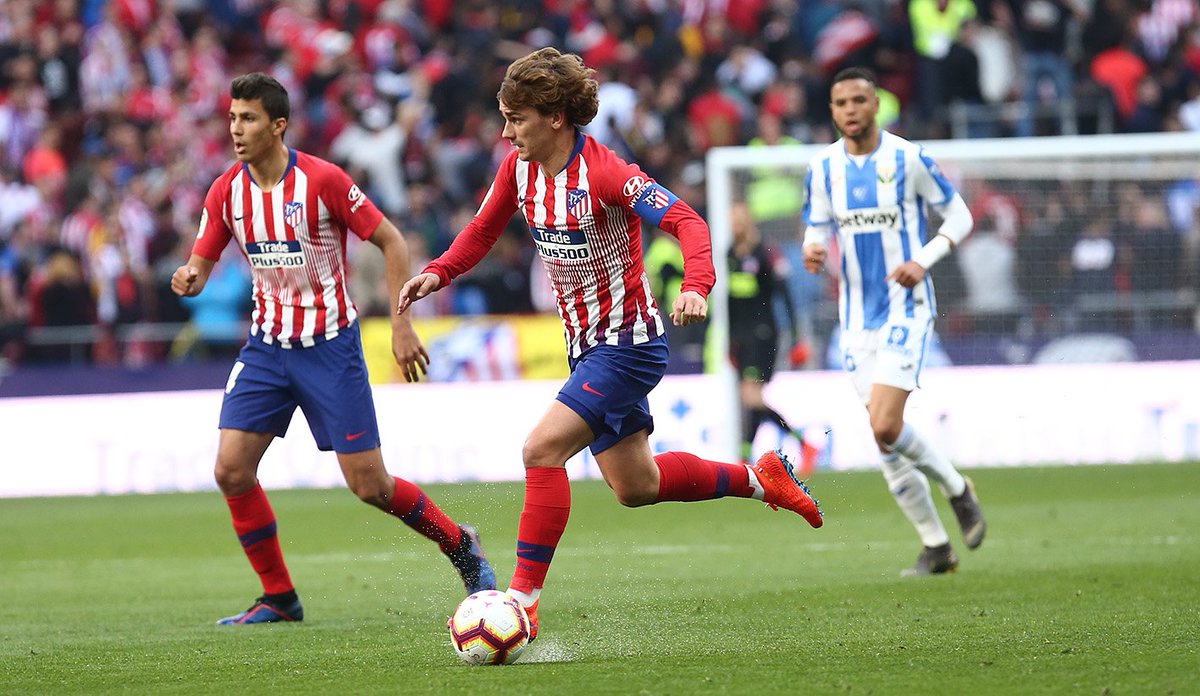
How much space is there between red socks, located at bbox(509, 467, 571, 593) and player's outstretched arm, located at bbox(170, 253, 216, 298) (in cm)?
198

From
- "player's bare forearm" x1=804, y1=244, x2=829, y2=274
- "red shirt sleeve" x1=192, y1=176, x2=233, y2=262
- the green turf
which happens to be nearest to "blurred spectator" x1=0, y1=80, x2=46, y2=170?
the green turf

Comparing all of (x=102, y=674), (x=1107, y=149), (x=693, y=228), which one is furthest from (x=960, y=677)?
(x=1107, y=149)

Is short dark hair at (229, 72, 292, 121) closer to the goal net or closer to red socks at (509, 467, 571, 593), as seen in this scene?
red socks at (509, 467, 571, 593)

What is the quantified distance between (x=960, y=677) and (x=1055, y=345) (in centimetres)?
1043

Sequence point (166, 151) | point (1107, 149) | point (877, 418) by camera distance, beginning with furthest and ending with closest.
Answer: point (166, 151)
point (1107, 149)
point (877, 418)

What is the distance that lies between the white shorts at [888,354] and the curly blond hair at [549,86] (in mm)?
2893

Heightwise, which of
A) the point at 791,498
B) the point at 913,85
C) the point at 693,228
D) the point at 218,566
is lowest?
the point at 218,566

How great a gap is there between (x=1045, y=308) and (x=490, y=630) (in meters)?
10.4

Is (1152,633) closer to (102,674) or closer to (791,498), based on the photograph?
(791,498)

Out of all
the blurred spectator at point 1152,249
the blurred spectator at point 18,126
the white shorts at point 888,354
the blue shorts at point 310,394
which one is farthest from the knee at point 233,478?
the blurred spectator at point 18,126

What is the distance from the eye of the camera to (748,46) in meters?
20.3

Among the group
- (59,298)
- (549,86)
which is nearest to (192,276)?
(549,86)

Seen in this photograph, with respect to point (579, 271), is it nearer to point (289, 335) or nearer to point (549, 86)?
point (549, 86)

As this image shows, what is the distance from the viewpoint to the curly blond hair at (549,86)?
20.6 ft
